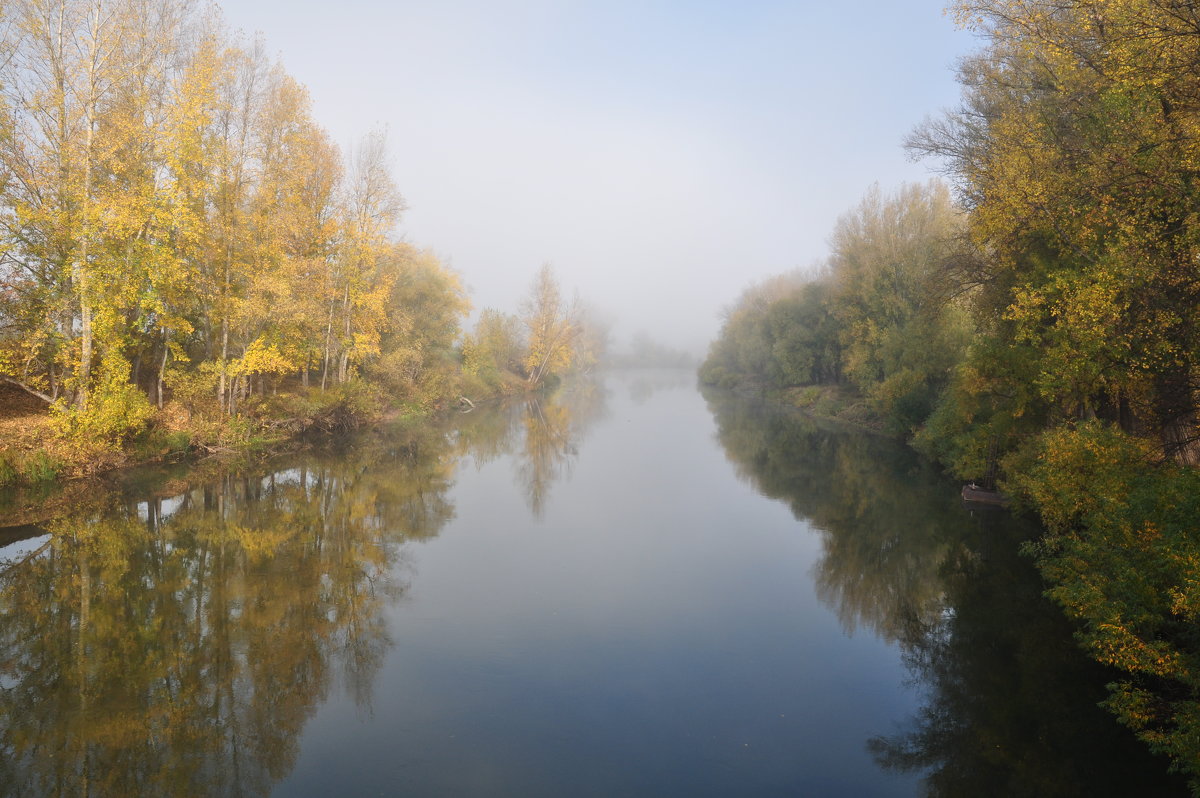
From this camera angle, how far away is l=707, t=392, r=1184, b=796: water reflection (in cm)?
631

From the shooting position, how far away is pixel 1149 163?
30.3ft

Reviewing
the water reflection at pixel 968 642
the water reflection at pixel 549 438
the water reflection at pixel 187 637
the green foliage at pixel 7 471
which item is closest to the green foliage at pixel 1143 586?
the water reflection at pixel 968 642

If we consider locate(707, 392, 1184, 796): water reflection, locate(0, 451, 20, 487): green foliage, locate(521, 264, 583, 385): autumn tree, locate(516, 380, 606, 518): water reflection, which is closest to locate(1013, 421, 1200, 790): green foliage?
locate(707, 392, 1184, 796): water reflection

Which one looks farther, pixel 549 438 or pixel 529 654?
pixel 549 438

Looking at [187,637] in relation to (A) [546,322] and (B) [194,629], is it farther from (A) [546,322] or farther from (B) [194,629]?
(A) [546,322]

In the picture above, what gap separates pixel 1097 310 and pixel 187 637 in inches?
542

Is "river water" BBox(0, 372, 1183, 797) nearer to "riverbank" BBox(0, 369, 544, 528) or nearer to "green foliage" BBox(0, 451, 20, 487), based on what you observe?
"riverbank" BBox(0, 369, 544, 528)

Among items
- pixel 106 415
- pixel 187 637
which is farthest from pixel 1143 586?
pixel 106 415

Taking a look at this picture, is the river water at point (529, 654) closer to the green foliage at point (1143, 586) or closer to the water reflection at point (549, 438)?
the green foliage at point (1143, 586)

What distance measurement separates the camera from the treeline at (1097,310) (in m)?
6.85

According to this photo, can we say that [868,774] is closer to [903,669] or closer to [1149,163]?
[903,669]

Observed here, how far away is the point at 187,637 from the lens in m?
8.09

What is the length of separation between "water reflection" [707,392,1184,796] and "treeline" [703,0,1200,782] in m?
0.56

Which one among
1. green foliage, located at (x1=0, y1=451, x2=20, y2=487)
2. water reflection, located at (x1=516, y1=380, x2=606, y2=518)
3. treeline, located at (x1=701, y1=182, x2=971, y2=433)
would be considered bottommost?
water reflection, located at (x1=516, y1=380, x2=606, y2=518)
